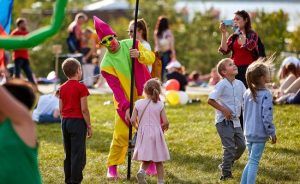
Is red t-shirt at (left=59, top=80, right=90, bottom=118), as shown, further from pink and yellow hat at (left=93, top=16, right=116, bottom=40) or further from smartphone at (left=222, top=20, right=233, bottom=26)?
smartphone at (left=222, top=20, right=233, bottom=26)

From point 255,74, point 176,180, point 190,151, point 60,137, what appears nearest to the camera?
point 255,74

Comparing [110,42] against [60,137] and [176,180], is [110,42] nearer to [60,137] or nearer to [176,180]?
[176,180]

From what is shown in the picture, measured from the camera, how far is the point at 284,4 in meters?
40.9

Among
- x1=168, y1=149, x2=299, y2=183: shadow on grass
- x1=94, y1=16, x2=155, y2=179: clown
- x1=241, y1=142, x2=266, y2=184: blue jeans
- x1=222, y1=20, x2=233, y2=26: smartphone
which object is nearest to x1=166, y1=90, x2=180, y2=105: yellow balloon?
x1=168, y1=149, x2=299, y2=183: shadow on grass

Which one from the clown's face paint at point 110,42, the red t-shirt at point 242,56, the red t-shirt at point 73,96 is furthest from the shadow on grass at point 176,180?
the red t-shirt at point 242,56

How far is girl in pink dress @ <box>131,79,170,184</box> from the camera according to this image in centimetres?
952

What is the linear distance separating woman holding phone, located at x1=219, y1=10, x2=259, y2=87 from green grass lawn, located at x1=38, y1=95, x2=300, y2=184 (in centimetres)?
118

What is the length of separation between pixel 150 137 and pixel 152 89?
501 mm

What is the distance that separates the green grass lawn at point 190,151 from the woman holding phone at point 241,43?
1182mm

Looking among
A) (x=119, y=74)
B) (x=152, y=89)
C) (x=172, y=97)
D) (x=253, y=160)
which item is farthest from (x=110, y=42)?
(x=172, y=97)

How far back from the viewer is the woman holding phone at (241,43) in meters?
11.6

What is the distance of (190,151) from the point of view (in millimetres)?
11969

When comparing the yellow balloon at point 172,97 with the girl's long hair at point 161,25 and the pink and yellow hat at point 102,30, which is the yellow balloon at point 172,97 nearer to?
the girl's long hair at point 161,25

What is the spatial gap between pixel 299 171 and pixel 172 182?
5.05ft
